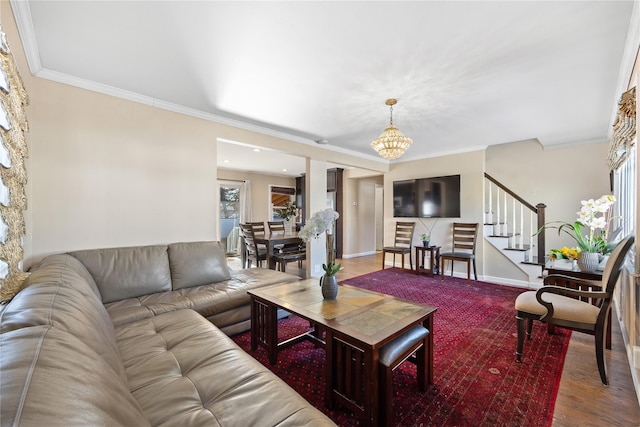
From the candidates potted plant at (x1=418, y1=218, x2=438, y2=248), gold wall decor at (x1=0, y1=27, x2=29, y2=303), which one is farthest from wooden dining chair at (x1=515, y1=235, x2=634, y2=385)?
gold wall decor at (x1=0, y1=27, x2=29, y2=303)

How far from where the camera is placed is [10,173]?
4.88ft

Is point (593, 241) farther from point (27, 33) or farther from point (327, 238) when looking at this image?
point (27, 33)

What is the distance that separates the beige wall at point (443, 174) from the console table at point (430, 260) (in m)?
0.30

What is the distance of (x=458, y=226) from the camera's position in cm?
480

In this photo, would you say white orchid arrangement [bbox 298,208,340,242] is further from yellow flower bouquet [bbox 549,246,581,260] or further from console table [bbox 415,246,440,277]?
console table [bbox 415,246,440,277]

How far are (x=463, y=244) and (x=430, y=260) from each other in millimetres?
645

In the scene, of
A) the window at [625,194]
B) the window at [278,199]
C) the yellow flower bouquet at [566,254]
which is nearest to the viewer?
the window at [625,194]

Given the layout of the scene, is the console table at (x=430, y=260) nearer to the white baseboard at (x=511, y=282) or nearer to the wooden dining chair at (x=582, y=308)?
the white baseboard at (x=511, y=282)

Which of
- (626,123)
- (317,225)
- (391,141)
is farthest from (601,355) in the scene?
(391,141)

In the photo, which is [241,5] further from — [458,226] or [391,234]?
[391,234]

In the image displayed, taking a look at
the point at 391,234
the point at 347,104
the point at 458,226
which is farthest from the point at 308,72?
the point at 391,234

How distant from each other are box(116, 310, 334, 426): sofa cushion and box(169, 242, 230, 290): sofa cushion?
93 cm

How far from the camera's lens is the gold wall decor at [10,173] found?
4.31 feet

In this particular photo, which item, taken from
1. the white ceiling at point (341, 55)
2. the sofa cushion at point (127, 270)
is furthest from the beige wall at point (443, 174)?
the sofa cushion at point (127, 270)
